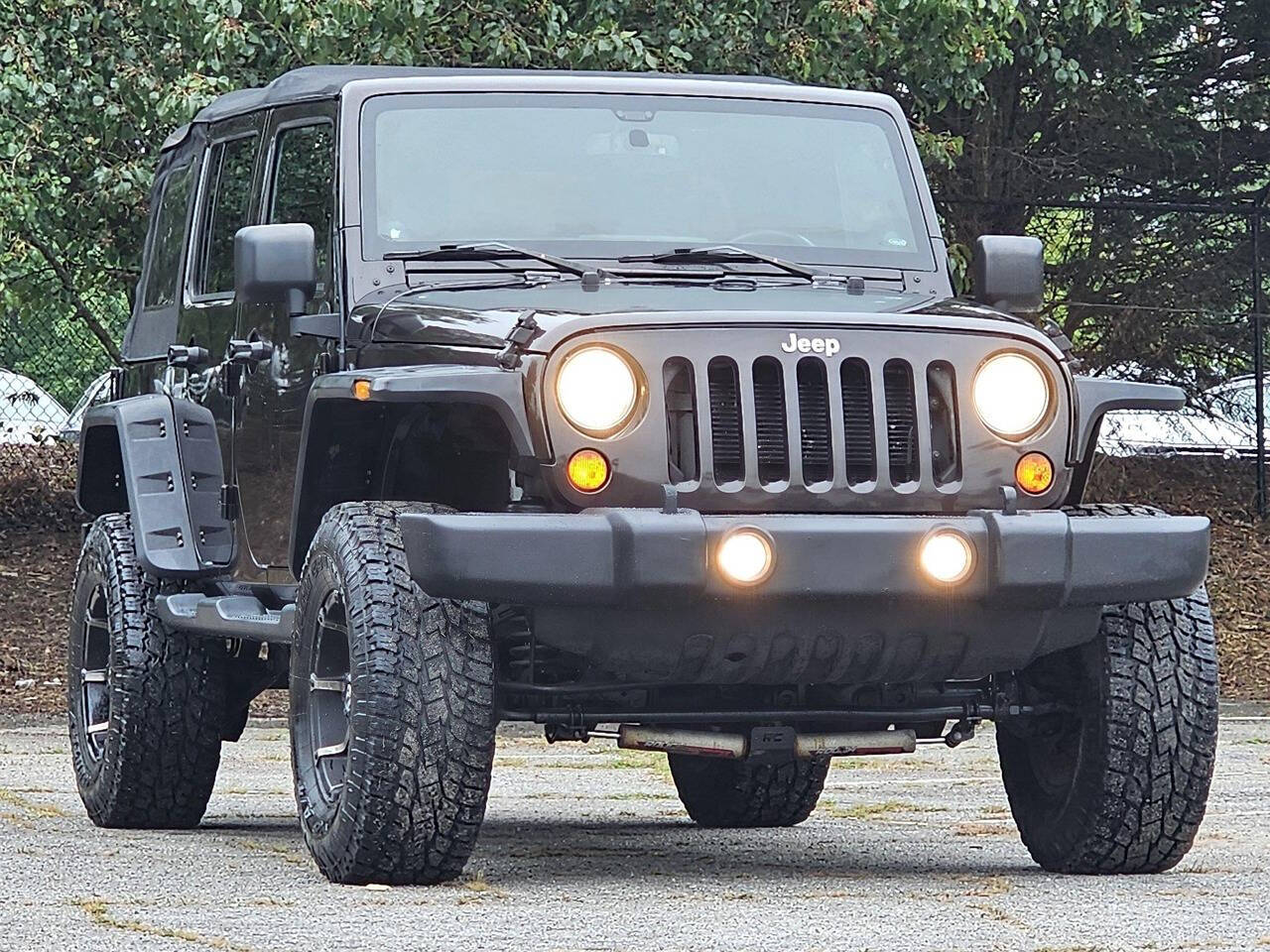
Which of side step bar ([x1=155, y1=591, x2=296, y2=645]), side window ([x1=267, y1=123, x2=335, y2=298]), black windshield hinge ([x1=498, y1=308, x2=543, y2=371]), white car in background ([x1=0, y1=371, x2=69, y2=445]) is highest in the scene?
side window ([x1=267, y1=123, x2=335, y2=298])

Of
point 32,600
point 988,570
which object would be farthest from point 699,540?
point 32,600

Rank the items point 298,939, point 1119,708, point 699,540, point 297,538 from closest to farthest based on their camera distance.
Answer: point 298,939, point 699,540, point 1119,708, point 297,538

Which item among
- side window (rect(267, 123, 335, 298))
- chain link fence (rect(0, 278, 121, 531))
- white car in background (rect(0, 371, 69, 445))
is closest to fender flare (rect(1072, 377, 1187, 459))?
side window (rect(267, 123, 335, 298))

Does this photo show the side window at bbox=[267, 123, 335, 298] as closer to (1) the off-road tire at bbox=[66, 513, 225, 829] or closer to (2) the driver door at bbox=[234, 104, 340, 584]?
(2) the driver door at bbox=[234, 104, 340, 584]

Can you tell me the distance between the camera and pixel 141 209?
13.5 m

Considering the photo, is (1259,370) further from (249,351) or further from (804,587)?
(804,587)

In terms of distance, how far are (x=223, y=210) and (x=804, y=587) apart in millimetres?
3247

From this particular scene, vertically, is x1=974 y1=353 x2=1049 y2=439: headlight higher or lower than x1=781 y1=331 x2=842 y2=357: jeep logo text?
lower

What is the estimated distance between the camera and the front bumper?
5.61 meters

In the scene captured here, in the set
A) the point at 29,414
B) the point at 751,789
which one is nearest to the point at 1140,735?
the point at 751,789

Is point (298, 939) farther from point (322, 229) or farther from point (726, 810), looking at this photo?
point (726, 810)

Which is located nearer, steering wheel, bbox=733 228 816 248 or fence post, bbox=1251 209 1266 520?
steering wheel, bbox=733 228 816 248

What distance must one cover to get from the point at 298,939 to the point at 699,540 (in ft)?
4.08

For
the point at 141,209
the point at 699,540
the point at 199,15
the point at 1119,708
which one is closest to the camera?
the point at 699,540
